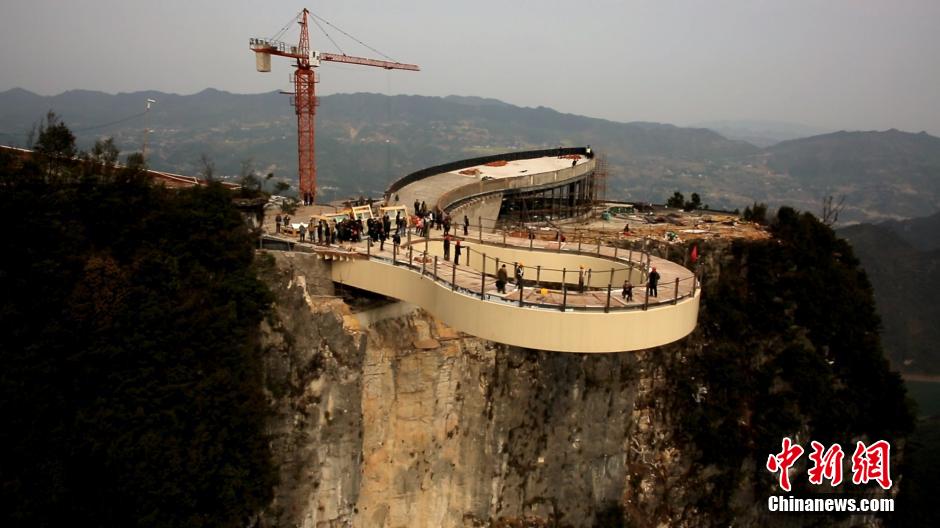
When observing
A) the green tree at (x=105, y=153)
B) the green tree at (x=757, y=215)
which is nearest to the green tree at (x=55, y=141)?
the green tree at (x=105, y=153)

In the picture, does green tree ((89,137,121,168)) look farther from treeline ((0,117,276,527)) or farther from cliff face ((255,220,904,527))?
Result: cliff face ((255,220,904,527))

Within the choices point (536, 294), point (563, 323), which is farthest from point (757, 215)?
point (563, 323)

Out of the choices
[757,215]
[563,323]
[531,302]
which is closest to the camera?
[563,323]

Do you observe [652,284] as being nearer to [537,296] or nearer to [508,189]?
[537,296]

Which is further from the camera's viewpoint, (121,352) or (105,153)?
(105,153)

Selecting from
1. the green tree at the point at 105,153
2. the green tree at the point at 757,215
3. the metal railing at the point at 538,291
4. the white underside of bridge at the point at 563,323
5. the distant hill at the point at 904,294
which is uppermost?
the green tree at the point at 105,153

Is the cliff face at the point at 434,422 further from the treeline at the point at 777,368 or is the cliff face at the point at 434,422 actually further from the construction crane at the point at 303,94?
the construction crane at the point at 303,94

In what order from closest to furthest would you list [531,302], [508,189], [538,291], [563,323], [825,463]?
1. [563,323]
2. [531,302]
3. [538,291]
4. [825,463]
5. [508,189]
